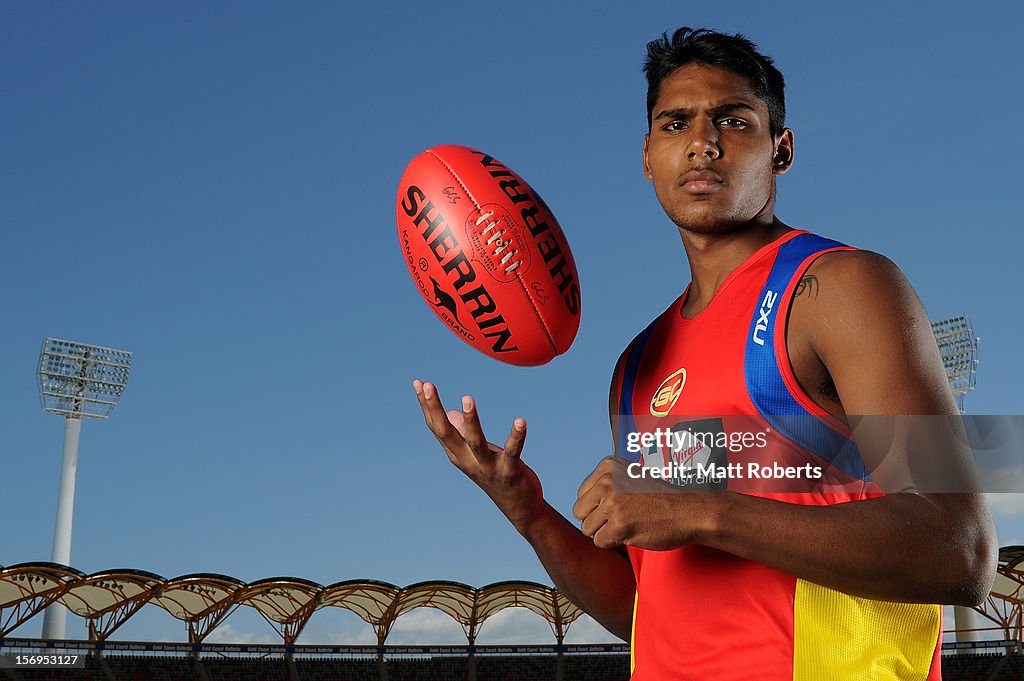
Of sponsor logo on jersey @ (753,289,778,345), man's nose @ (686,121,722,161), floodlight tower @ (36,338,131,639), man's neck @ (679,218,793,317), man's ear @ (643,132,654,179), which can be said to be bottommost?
sponsor logo on jersey @ (753,289,778,345)

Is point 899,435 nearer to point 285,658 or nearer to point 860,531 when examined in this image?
point 860,531

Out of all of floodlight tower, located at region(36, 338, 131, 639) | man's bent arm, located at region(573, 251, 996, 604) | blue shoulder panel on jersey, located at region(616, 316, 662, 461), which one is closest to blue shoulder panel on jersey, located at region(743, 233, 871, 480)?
man's bent arm, located at region(573, 251, 996, 604)

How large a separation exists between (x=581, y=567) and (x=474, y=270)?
126 cm

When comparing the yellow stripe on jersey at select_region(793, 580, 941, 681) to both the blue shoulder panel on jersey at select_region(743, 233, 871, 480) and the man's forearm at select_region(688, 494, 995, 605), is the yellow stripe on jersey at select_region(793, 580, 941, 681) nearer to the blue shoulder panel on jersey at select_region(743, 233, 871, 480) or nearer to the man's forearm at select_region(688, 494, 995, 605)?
the man's forearm at select_region(688, 494, 995, 605)

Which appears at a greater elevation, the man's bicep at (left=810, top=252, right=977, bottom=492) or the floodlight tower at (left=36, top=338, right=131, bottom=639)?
the floodlight tower at (left=36, top=338, right=131, bottom=639)

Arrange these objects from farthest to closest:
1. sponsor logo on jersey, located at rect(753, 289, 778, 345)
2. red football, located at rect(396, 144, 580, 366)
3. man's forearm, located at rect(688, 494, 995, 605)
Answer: red football, located at rect(396, 144, 580, 366)
sponsor logo on jersey, located at rect(753, 289, 778, 345)
man's forearm, located at rect(688, 494, 995, 605)

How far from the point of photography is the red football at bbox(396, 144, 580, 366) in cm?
344

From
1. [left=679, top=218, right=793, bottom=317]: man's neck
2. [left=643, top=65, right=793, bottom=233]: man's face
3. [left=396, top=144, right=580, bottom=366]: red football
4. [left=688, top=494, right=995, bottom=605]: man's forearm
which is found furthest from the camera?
[left=396, top=144, right=580, bottom=366]: red football

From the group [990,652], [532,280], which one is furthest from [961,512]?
[990,652]

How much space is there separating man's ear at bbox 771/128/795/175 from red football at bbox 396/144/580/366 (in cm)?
112

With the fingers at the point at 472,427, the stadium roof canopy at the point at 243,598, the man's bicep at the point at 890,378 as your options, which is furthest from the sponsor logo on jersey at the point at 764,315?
the stadium roof canopy at the point at 243,598

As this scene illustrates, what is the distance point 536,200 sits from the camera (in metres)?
3.69

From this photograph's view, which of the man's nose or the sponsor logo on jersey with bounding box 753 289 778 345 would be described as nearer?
the sponsor logo on jersey with bounding box 753 289 778 345

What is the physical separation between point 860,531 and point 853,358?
0.33 metres
